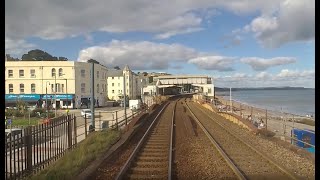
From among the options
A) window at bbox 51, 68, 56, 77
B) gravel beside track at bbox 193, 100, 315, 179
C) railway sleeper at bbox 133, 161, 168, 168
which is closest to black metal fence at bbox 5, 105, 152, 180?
railway sleeper at bbox 133, 161, 168, 168

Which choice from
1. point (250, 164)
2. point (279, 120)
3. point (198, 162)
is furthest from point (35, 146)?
point (279, 120)

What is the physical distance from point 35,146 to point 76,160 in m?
2.18

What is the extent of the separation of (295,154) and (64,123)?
8.40 m

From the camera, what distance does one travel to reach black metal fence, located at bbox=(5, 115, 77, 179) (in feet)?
28.7

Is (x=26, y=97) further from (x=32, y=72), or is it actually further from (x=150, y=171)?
(x=150, y=171)

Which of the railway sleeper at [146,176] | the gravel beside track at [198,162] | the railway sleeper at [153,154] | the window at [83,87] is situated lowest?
the railway sleeper at [153,154]

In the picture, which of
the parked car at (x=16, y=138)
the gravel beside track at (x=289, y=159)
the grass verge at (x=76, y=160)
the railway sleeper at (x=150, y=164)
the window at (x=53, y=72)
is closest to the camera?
the parked car at (x=16, y=138)

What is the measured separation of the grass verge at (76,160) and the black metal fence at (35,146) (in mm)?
310

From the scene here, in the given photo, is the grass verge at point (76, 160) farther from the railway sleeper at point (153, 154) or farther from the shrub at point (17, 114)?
the shrub at point (17, 114)

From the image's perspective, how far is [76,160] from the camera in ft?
40.4

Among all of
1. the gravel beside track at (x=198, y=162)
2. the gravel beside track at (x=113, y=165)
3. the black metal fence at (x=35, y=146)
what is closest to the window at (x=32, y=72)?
the gravel beside track at (x=198, y=162)

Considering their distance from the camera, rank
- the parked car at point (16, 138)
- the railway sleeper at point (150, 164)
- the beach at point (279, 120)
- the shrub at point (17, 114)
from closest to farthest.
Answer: the parked car at point (16, 138)
the railway sleeper at point (150, 164)
the beach at point (279, 120)
the shrub at point (17, 114)

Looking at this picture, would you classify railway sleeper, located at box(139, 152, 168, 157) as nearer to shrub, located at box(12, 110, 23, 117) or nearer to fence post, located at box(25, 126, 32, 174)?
fence post, located at box(25, 126, 32, 174)

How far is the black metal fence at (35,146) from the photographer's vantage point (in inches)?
344
